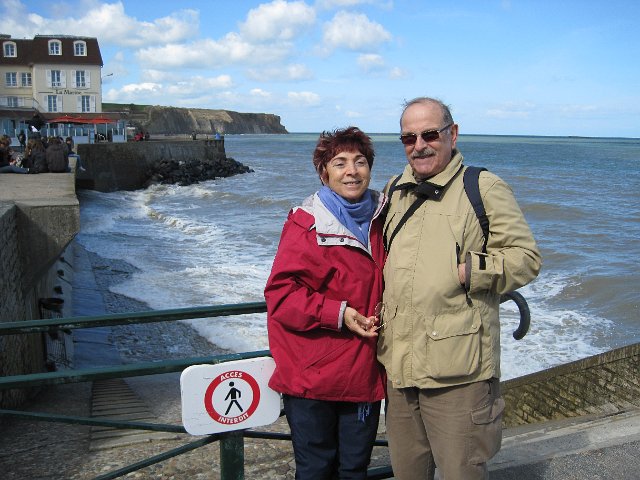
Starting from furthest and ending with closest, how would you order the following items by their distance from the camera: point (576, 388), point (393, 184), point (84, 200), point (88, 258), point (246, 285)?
point (84, 200) → point (88, 258) → point (246, 285) → point (576, 388) → point (393, 184)

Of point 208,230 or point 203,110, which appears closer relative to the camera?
point 208,230

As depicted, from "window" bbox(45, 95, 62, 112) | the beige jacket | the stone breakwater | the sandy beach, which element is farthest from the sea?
"window" bbox(45, 95, 62, 112)

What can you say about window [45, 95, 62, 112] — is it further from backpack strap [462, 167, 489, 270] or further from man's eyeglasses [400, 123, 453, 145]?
backpack strap [462, 167, 489, 270]

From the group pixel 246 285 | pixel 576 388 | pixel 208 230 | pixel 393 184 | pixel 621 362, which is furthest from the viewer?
pixel 208 230

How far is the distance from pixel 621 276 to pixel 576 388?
9751 millimetres

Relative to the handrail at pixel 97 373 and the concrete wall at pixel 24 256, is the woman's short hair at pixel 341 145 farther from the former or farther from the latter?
the concrete wall at pixel 24 256

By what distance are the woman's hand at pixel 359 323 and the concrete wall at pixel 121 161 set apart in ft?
97.9

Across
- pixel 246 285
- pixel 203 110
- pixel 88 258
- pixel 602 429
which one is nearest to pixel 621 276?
pixel 246 285

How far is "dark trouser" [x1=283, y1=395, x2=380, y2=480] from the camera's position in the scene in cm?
240

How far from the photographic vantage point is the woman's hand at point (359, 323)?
2273 mm

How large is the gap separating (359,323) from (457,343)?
0.36 m

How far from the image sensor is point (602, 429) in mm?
3795

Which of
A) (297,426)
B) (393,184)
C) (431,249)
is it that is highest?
(393,184)

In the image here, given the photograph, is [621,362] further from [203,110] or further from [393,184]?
[203,110]
